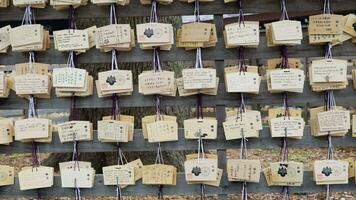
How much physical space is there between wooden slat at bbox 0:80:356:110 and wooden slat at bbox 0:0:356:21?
16.9 inches

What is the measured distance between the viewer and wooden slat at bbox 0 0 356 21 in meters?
2.60

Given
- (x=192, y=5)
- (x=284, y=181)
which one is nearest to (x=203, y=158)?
(x=284, y=181)

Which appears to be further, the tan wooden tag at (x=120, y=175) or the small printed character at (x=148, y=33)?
the tan wooden tag at (x=120, y=175)

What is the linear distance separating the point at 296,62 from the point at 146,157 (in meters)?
1.49

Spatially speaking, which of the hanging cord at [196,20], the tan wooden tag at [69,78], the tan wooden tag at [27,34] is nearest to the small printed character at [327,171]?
the hanging cord at [196,20]

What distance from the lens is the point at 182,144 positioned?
2.64 meters

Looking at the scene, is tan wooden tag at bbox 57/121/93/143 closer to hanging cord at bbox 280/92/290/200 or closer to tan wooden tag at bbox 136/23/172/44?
tan wooden tag at bbox 136/23/172/44

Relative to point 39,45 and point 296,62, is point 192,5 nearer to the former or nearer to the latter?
point 296,62

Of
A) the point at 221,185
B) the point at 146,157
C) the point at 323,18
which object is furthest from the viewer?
the point at 146,157

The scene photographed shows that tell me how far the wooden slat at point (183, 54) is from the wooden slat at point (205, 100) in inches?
6.7

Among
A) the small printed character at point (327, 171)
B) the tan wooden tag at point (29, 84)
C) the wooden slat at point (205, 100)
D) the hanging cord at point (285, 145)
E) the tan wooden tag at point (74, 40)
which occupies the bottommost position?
the small printed character at point (327, 171)

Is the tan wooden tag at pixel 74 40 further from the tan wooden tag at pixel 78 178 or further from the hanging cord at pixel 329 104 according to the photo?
the hanging cord at pixel 329 104

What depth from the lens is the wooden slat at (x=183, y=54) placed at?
8.47ft

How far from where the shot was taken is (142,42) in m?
2.52
